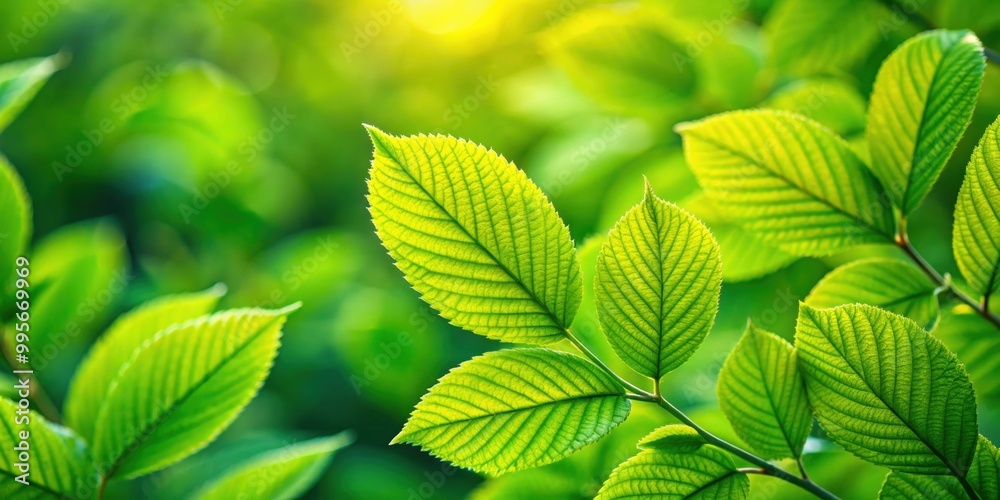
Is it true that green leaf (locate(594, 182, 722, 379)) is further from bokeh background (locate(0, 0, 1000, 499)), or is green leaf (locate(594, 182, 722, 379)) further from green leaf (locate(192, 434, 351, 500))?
green leaf (locate(192, 434, 351, 500))

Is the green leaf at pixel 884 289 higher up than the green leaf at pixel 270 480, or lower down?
higher up

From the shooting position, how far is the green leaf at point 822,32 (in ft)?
2.53

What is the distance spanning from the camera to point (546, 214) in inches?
17.4

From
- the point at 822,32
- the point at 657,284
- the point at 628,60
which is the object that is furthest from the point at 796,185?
the point at 628,60

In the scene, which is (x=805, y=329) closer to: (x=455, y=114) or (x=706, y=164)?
(x=706, y=164)

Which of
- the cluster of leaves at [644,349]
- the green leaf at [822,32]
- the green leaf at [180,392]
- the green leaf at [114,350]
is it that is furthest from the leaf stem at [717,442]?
the green leaf at [822,32]

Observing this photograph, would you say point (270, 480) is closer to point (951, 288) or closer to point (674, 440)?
point (674, 440)

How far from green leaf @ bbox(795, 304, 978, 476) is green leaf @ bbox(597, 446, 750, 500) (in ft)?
0.23

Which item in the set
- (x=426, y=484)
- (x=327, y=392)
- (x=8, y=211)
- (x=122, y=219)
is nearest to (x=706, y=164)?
(x=8, y=211)

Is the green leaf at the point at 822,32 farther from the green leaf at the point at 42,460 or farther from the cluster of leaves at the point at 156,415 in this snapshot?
the green leaf at the point at 42,460

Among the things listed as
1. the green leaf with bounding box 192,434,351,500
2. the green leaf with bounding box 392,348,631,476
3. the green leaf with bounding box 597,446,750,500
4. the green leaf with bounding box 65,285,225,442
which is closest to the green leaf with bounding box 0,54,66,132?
the green leaf with bounding box 65,285,225,442

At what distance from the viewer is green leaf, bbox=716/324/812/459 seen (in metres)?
0.47

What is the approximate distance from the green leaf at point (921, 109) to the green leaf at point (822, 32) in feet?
0.82

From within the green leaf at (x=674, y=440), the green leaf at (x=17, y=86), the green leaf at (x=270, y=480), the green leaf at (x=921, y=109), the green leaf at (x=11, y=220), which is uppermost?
the green leaf at (x=17, y=86)
